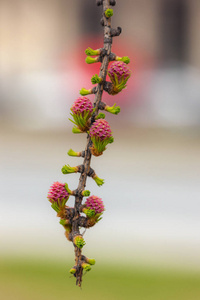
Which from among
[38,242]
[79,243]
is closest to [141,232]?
[38,242]

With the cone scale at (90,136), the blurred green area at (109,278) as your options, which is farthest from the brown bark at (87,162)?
the blurred green area at (109,278)

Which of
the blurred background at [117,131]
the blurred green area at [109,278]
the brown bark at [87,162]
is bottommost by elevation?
the brown bark at [87,162]

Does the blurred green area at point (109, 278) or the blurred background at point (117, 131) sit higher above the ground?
the blurred background at point (117, 131)

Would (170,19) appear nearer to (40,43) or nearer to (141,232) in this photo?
(40,43)

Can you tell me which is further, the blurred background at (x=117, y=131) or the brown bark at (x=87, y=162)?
the blurred background at (x=117, y=131)

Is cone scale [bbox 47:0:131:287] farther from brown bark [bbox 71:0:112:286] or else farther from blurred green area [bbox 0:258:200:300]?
blurred green area [bbox 0:258:200:300]

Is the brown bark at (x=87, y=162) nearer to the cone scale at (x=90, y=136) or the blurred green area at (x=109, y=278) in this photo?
the cone scale at (x=90, y=136)

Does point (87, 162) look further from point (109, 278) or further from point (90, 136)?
point (109, 278)

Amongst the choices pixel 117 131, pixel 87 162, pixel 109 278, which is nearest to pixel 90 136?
pixel 87 162
